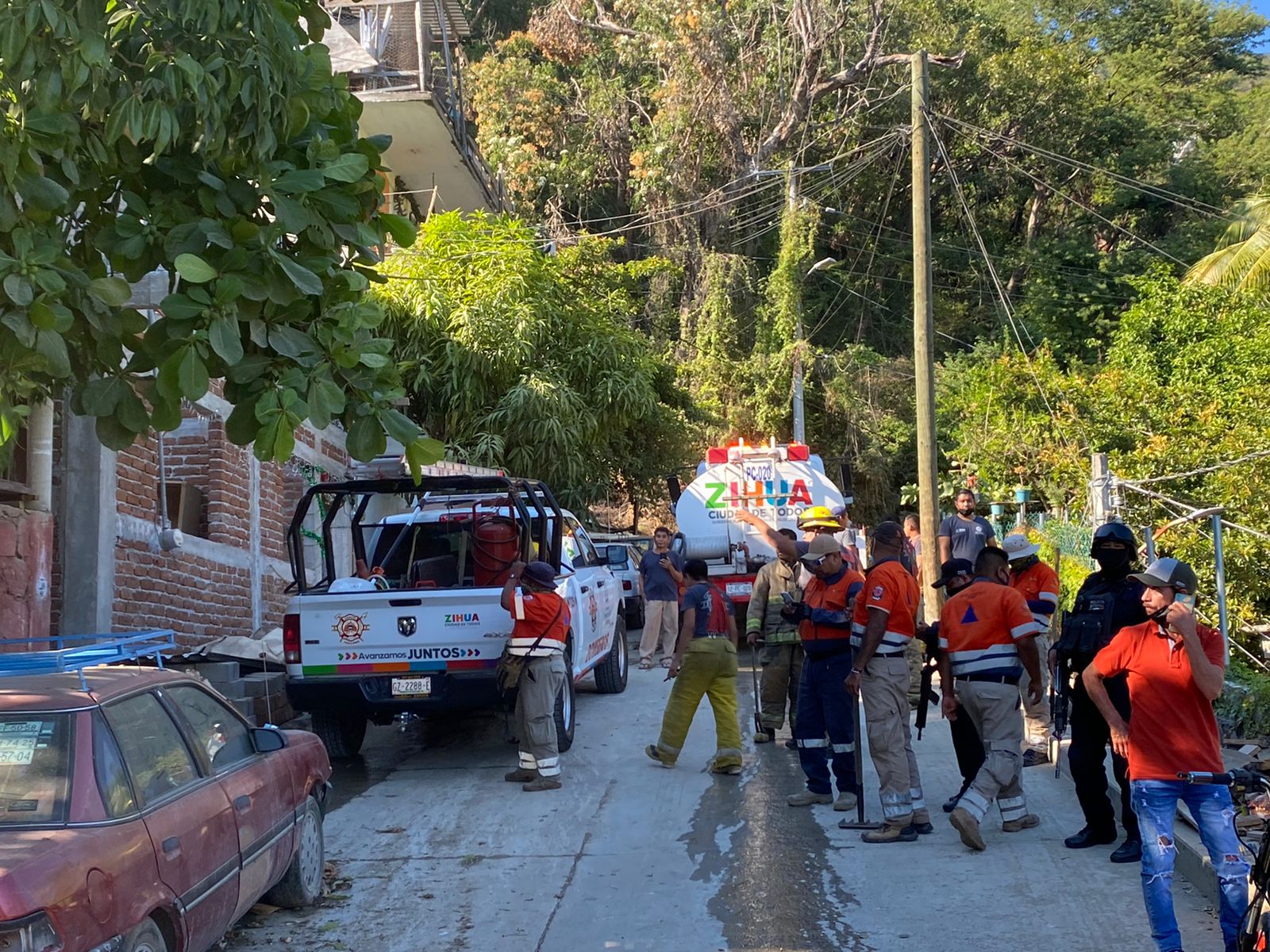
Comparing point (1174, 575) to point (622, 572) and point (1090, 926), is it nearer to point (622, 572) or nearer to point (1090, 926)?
point (1090, 926)

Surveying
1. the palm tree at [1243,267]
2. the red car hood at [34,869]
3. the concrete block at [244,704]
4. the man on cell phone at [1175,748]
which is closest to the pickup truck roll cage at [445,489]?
the concrete block at [244,704]

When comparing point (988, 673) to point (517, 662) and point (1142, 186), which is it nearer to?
point (517, 662)

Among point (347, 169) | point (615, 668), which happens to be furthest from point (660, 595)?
point (347, 169)

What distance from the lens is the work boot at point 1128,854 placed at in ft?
22.4

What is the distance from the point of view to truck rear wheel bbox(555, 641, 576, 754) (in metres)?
10.0

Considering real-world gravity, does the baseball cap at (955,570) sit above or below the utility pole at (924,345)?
below

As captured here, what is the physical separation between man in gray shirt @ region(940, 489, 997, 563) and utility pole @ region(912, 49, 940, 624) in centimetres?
309

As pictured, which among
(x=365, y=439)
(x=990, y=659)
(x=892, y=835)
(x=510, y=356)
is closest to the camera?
(x=365, y=439)

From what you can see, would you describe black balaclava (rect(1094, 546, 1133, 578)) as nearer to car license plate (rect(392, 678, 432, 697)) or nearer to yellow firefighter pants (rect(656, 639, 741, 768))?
yellow firefighter pants (rect(656, 639, 741, 768))

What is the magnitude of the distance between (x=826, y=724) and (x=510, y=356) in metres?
12.6

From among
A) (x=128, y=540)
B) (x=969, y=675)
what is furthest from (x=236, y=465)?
(x=969, y=675)

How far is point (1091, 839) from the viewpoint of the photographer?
7176 mm

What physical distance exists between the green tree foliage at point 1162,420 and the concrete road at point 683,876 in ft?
26.6

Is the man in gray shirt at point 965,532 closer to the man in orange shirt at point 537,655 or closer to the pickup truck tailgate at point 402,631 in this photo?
the man in orange shirt at point 537,655
